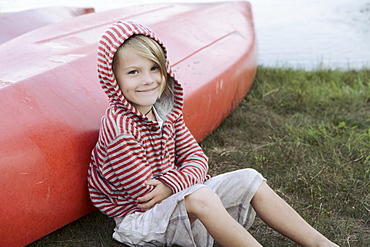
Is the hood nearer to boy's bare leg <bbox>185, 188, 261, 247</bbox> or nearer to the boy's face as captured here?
the boy's face

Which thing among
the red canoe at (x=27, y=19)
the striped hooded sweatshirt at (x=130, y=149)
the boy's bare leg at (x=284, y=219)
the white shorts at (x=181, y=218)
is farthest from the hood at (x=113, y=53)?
the red canoe at (x=27, y=19)

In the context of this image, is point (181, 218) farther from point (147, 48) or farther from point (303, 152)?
point (303, 152)

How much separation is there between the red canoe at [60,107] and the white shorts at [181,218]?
0.23m

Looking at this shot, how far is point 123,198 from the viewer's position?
1.72 metres

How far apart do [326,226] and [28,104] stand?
3.86 feet

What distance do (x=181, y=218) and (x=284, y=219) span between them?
349 mm

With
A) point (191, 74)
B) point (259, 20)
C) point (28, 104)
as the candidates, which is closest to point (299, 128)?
point (191, 74)

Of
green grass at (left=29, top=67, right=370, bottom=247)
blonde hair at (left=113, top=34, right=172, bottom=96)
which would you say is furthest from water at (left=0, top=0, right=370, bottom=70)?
blonde hair at (left=113, top=34, right=172, bottom=96)

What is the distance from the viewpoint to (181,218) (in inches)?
62.2

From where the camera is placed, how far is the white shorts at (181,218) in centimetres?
159

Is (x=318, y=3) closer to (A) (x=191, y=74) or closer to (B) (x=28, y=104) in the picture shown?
(A) (x=191, y=74)

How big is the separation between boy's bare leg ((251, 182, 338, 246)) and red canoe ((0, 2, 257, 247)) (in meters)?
0.61

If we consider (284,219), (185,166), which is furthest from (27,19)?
(284,219)

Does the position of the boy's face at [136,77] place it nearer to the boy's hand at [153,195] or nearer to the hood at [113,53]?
the hood at [113,53]
